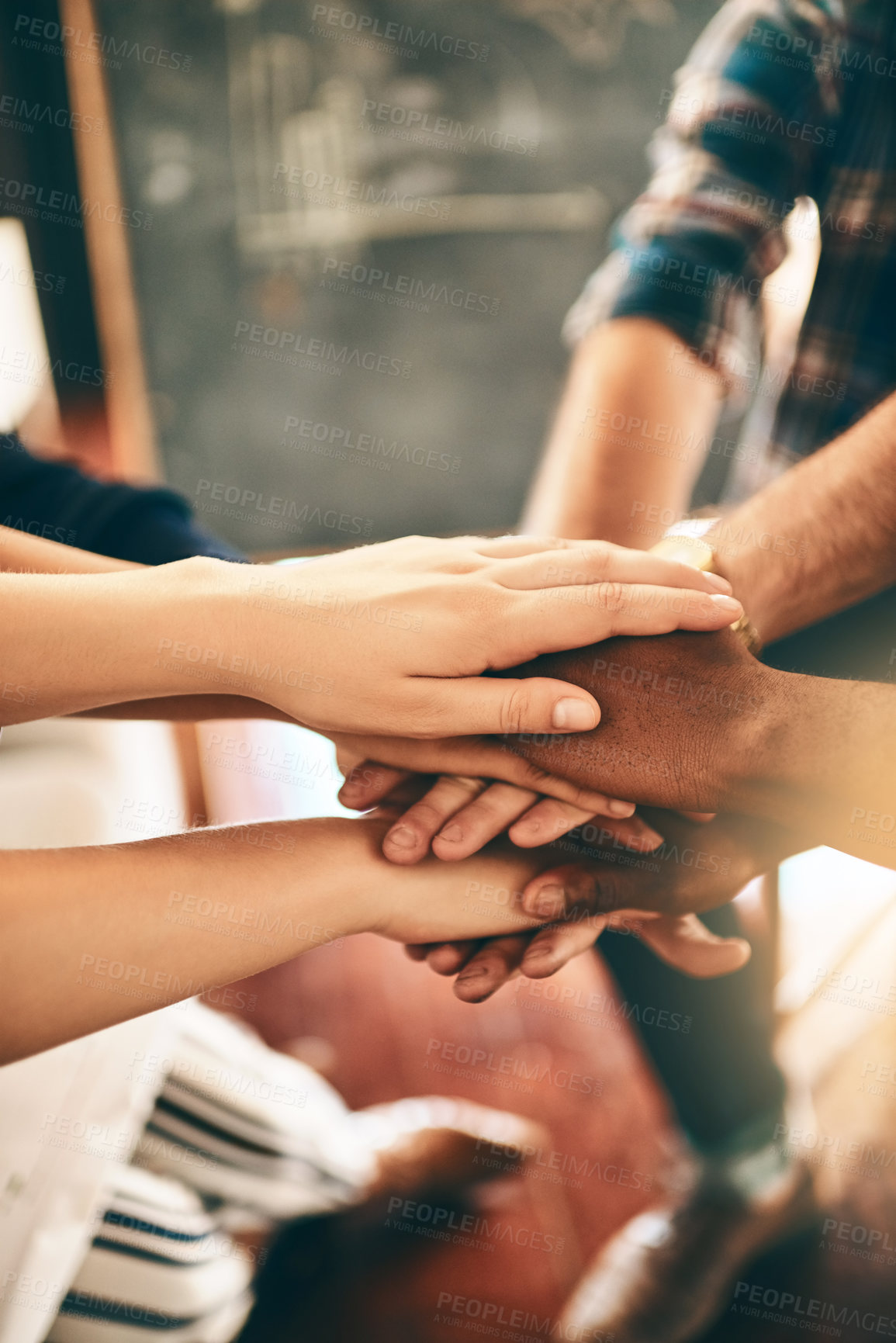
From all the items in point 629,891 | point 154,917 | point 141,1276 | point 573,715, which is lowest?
point 141,1276

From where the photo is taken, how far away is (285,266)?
9.00 feet

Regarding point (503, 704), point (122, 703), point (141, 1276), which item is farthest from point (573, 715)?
point (141, 1276)

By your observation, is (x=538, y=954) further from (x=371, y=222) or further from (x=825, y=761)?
(x=371, y=222)

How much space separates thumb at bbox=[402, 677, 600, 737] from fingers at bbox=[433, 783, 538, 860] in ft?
0.33

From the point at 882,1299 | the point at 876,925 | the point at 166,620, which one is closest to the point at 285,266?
the point at 166,620

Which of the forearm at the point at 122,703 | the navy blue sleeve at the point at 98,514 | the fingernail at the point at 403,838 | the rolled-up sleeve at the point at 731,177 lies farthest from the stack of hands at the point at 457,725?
the rolled-up sleeve at the point at 731,177

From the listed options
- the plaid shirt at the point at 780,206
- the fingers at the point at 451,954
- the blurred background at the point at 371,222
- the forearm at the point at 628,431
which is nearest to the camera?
the fingers at the point at 451,954

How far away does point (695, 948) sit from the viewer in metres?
0.94

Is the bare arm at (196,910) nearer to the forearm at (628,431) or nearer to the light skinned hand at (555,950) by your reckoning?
the light skinned hand at (555,950)

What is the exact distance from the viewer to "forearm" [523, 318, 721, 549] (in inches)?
48.6

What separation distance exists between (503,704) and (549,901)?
0.73ft

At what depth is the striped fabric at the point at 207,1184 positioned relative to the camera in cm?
95

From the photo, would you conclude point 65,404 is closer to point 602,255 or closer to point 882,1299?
point 602,255

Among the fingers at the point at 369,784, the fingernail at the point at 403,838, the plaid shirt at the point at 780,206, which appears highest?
the plaid shirt at the point at 780,206
